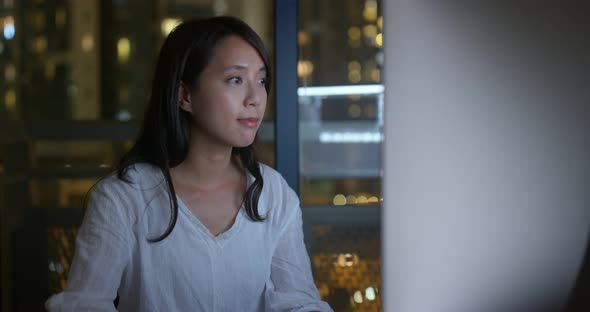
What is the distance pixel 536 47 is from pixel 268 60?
71 cm

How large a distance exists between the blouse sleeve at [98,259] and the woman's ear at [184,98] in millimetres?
164

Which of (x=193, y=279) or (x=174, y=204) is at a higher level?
(x=174, y=204)

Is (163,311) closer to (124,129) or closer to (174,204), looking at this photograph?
(174,204)

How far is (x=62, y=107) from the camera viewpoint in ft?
9.86

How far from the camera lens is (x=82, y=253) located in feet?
2.71

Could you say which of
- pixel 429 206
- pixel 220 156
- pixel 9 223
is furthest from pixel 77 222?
pixel 429 206

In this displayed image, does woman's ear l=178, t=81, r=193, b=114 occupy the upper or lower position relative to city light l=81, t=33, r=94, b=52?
lower

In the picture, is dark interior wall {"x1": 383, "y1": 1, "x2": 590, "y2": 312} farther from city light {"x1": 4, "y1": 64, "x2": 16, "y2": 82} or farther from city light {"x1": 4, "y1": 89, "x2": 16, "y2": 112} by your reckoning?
city light {"x1": 4, "y1": 64, "x2": 16, "y2": 82}

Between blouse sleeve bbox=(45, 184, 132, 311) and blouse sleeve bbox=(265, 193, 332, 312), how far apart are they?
0.21 m

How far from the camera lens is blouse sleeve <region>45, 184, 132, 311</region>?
81cm

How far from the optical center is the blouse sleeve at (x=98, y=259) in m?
0.81

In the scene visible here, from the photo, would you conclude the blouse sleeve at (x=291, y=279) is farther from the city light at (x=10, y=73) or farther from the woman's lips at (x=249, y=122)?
the city light at (x=10, y=73)

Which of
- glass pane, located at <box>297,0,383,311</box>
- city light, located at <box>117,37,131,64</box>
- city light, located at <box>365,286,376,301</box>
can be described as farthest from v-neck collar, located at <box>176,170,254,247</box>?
city light, located at <box>117,37,131,64</box>

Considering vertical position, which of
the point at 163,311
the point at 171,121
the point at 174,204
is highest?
the point at 171,121
